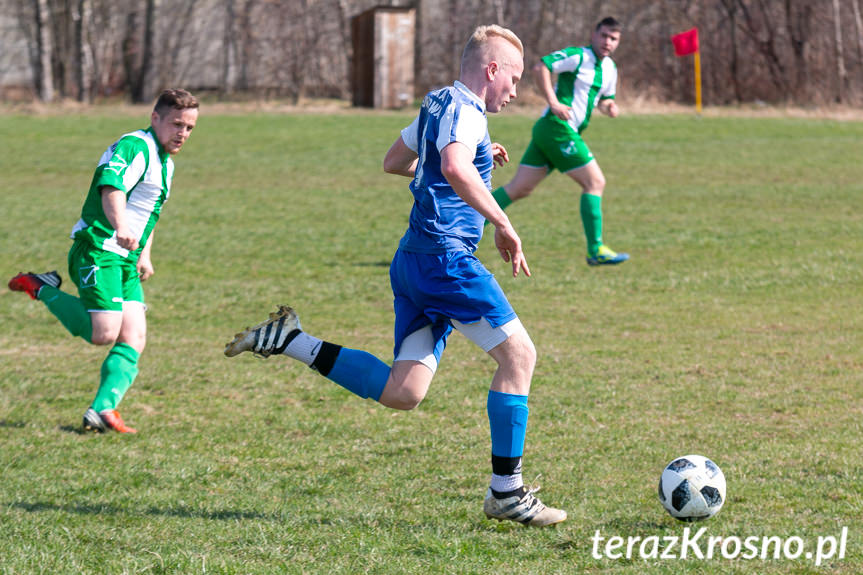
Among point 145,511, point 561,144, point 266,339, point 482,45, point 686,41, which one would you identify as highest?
point 482,45

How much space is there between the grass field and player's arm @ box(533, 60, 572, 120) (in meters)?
1.62

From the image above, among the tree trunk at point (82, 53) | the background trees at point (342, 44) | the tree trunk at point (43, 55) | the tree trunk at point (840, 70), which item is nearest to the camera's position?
the tree trunk at point (43, 55)

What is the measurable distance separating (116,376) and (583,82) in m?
6.22

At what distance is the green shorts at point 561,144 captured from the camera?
10031 mm

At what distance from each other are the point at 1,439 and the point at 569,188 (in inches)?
492

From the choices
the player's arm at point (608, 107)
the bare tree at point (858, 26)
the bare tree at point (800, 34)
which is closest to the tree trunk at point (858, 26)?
the bare tree at point (858, 26)

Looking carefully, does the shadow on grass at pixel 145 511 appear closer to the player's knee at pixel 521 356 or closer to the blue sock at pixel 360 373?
the blue sock at pixel 360 373

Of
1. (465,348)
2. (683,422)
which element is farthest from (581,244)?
(683,422)

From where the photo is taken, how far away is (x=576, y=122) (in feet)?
34.1

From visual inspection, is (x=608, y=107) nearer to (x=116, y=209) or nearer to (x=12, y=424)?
(x=116, y=209)

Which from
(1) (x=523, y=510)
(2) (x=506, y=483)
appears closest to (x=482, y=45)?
(2) (x=506, y=483)

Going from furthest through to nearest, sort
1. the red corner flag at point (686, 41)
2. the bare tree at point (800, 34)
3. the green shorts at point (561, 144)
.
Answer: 1. the bare tree at point (800, 34)
2. the red corner flag at point (686, 41)
3. the green shorts at point (561, 144)

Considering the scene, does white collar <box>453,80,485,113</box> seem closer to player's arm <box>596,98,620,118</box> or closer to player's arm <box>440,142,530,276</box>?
player's arm <box>440,142,530,276</box>

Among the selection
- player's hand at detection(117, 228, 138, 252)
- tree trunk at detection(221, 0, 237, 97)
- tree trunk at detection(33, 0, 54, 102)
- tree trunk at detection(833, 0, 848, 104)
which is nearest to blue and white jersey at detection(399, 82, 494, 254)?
player's hand at detection(117, 228, 138, 252)
